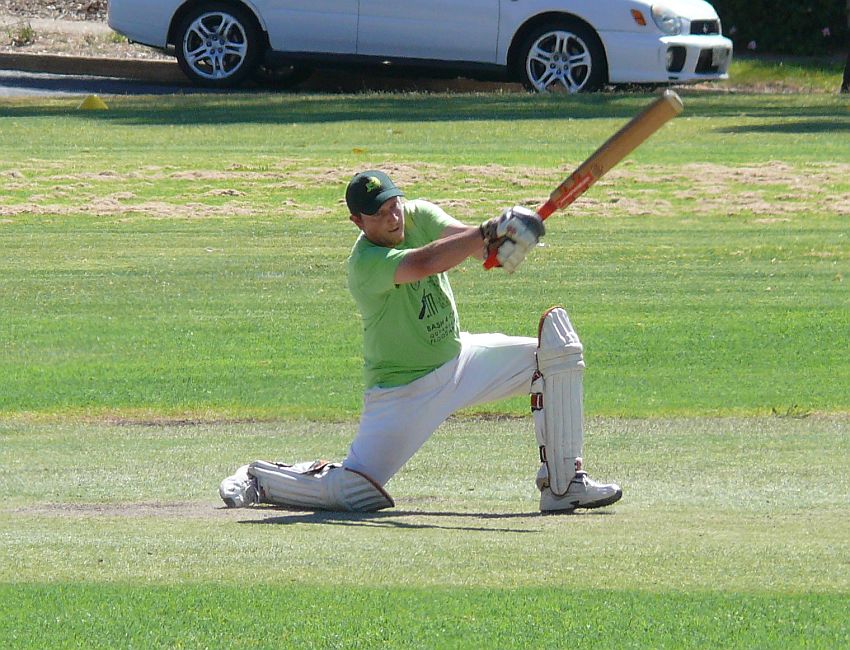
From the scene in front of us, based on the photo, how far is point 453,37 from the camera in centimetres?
1928

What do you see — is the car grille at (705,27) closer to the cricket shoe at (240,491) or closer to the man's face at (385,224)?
the man's face at (385,224)

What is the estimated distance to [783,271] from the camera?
44.2 feet

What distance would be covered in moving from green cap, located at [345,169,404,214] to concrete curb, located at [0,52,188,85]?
1588 centimetres

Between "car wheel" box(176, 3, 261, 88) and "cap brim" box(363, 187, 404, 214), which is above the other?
"cap brim" box(363, 187, 404, 214)

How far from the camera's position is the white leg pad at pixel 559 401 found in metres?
6.97

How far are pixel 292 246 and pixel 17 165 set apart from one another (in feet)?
12.3

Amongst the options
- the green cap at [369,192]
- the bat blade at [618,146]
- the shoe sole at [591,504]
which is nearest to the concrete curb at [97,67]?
→ the green cap at [369,192]

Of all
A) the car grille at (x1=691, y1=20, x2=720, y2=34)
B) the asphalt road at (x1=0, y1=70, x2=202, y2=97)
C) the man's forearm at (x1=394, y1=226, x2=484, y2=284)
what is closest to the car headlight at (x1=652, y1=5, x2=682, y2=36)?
the car grille at (x1=691, y1=20, x2=720, y2=34)

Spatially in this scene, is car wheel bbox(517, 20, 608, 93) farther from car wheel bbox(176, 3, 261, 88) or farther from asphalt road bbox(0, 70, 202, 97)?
asphalt road bbox(0, 70, 202, 97)

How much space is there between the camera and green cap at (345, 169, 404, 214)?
22.7ft

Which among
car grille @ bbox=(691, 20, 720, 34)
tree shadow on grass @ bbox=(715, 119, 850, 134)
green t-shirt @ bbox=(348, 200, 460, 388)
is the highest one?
car grille @ bbox=(691, 20, 720, 34)

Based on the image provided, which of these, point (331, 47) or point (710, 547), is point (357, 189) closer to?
point (710, 547)

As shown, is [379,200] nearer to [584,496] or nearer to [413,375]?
[413,375]

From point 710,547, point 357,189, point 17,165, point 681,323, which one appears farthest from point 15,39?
point 710,547
